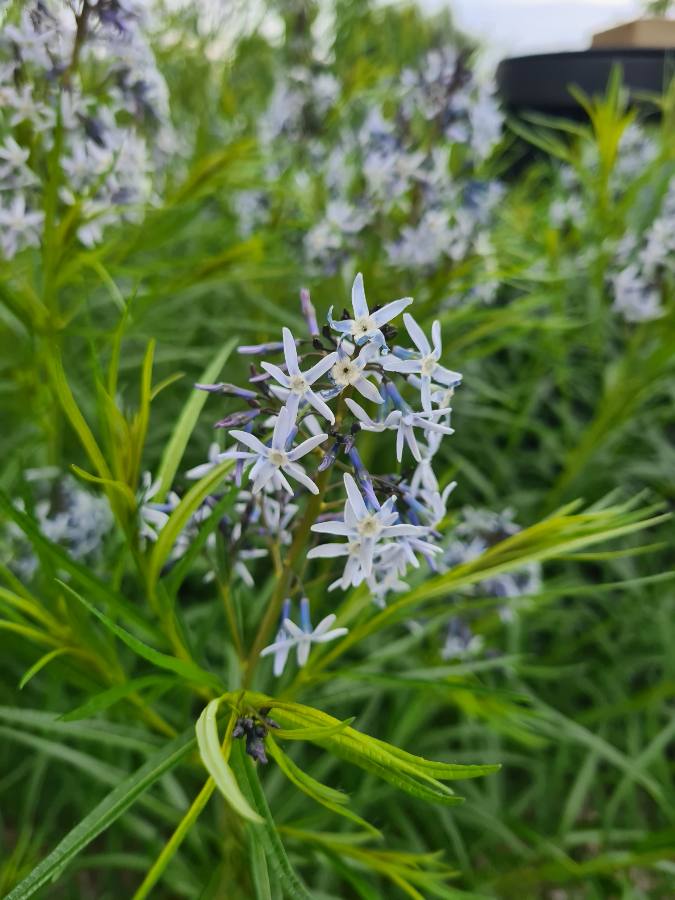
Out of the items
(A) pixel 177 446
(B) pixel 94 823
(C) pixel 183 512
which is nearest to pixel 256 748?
(B) pixel 94 823

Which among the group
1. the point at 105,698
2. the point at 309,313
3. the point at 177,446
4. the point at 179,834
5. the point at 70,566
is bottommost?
the point at 179,834

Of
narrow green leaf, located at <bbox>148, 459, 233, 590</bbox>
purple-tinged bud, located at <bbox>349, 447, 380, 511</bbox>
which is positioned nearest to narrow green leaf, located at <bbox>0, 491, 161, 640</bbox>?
narrow green leaf, located at <bbox>148, 459, 233, 590</bbox>

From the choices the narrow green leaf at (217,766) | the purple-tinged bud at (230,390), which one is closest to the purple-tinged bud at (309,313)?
the purple-tinged bud at (230,390)

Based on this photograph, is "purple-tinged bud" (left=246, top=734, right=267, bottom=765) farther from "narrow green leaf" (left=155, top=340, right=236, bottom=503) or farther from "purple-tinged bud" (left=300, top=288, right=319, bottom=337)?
"purple-tinged bud" (left=300, top=288, right=319, bottom=337)

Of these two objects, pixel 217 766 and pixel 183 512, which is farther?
pixel 183 512

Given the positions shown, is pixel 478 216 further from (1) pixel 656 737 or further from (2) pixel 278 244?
(1) pixel 656 737

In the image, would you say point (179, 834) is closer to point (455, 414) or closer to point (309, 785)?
point (309, 785)

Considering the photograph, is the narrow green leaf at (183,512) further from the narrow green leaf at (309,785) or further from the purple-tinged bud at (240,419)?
the narrow green leaf at (309,785)

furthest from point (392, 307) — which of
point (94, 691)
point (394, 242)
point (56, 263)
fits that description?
point (394, 242)
